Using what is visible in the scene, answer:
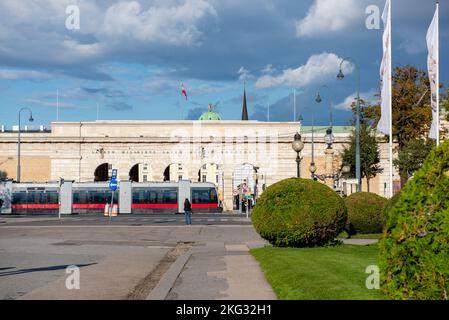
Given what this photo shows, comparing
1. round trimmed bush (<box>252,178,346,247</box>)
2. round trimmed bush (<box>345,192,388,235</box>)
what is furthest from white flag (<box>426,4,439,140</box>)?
round trimmed bush (<box>252,178,346,247</box>)

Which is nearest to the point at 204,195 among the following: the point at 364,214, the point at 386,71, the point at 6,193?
the point at 6,193

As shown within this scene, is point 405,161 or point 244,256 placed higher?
point 405,161

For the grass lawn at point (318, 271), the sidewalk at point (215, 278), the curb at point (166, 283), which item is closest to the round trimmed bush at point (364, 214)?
the sidewalk at point (215, 278)

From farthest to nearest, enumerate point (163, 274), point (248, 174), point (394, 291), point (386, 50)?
point (248, 174) → point (386, 50) → point (163, 274) → point (394, 291)

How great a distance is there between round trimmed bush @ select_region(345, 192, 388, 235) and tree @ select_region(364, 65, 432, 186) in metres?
29.4

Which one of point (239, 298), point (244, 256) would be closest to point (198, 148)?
point (244, 256)

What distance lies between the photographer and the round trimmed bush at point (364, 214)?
3119 cm

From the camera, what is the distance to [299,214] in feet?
67.4

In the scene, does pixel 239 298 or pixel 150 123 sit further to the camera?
pixel 150 123

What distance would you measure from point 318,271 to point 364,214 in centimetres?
1731

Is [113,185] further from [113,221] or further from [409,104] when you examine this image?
[409,104]

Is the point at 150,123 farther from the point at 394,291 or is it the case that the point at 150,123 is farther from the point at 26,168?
the point at 394,291

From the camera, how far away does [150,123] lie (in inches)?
3821
